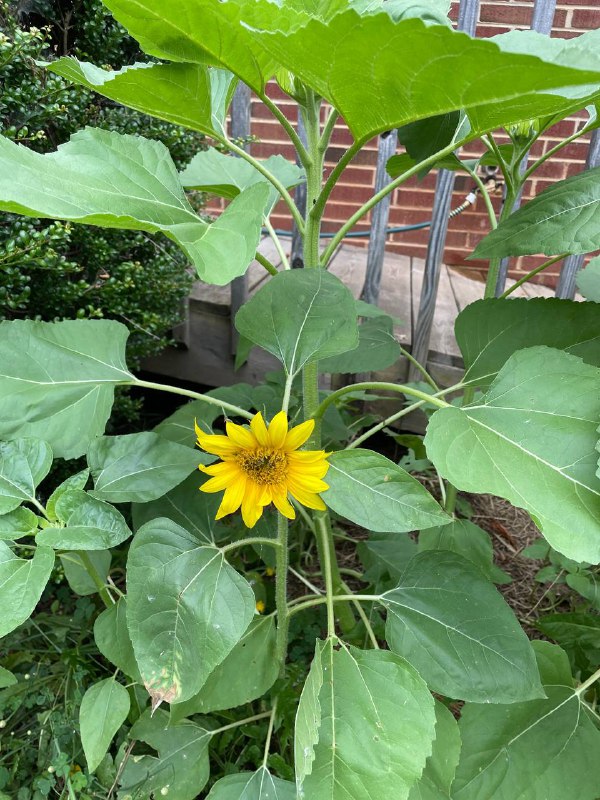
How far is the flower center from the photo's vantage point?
0.73m

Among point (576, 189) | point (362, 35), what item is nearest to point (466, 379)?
point (576, 189)

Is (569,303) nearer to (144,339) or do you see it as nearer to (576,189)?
(576,189)

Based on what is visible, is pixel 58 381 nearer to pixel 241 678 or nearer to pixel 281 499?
pixel 281 499

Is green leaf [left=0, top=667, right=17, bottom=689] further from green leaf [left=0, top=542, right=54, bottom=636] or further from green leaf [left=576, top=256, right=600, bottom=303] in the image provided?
green leaf [left=576, top=256, right=600, bottom=303]

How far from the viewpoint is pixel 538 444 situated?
63 cm

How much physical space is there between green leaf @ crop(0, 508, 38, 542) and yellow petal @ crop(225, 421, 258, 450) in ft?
0.94

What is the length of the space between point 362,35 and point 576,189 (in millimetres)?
447

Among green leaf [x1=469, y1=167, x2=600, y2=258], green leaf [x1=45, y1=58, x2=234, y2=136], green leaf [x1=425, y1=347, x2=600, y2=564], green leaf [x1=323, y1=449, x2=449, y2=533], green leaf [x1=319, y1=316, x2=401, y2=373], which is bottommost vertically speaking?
green leaf [x1=323, y1=449, x2=449, y2=533]

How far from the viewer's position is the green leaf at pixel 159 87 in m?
0.68

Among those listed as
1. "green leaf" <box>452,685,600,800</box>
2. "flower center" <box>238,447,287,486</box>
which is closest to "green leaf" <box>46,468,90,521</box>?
"flower center" <box>238,447,287,486</box>

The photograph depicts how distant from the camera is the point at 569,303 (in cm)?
82

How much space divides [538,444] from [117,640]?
0.61 meters

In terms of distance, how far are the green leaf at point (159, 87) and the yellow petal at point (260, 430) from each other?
377 millimetres

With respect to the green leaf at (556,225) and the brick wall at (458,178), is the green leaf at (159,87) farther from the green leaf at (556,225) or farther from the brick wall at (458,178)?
the brick wall at (458,178)
